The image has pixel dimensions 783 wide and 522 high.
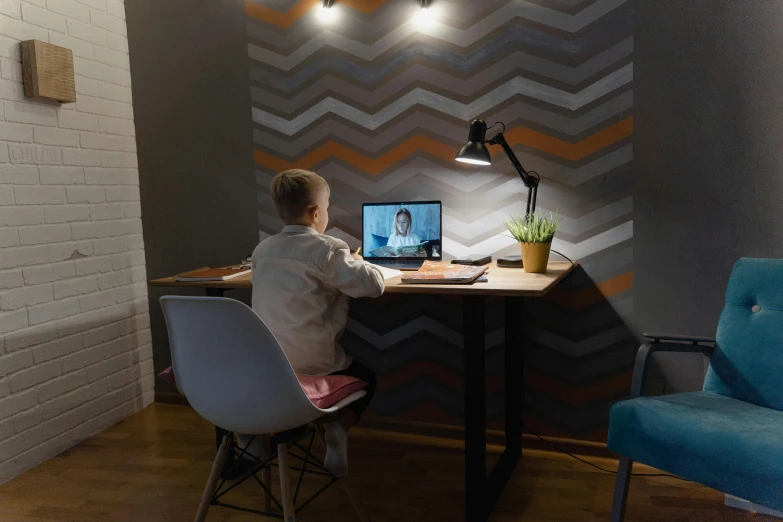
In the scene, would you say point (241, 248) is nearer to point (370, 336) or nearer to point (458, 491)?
point (370, 336)

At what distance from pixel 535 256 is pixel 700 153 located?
0.74 metres

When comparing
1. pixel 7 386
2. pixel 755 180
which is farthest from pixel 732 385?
pixel 7 386

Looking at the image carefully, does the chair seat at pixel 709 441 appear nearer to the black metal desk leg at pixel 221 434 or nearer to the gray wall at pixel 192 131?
the black metal desk leg at pixel 221 434

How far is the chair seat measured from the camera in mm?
1440

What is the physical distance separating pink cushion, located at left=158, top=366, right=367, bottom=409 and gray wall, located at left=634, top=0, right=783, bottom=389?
1.25 metres

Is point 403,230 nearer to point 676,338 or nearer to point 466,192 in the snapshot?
point 466,192

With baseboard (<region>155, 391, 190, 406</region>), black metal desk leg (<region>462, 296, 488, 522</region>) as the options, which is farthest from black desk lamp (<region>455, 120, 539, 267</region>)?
baseboard (<region>155, 391, 190, 406</region>)

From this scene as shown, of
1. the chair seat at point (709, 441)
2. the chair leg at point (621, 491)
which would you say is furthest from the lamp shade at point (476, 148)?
the chair leg at point (621, 491)

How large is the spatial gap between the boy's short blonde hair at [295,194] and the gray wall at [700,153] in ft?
4.10

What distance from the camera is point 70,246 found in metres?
2.82

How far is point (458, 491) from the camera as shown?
2295mm

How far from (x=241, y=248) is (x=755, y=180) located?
217 cm

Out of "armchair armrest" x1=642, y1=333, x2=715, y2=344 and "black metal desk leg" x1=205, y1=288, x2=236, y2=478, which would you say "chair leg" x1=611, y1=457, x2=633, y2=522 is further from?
"black metal desk leg" x1=205, y1=288, x2=236, y2=478

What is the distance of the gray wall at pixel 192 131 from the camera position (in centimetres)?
301
